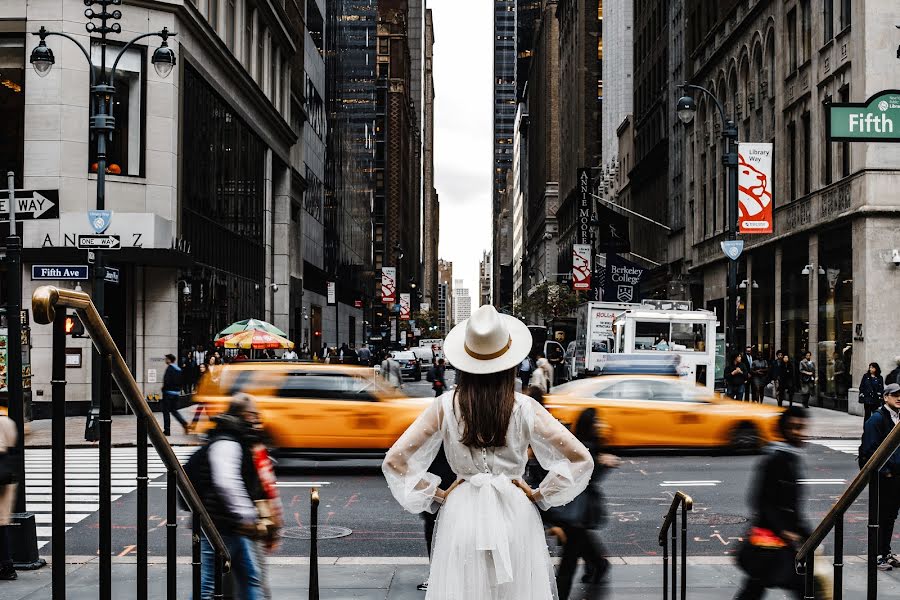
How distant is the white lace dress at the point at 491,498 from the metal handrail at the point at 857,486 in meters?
1.35

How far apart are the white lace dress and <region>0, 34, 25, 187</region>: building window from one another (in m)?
26.4

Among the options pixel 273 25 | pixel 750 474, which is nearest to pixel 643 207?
pixel 273 25

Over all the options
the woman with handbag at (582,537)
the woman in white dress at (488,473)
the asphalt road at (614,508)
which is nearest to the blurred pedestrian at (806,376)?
the asphalt road at (614,508)

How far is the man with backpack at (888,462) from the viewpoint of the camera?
355 inches

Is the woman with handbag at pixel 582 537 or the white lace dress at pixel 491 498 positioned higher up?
the white lace dress at pixel 491 498

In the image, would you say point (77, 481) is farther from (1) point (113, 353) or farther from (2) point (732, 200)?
(2) point (732, 200)

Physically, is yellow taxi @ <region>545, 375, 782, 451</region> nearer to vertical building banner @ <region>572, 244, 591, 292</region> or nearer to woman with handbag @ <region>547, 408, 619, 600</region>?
woman with handbag @ <region>547, 408, 619, 600</region>

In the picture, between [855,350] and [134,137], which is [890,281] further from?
[134,137]

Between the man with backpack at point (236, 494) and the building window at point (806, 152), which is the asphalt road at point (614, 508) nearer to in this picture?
the man with backpack at point (236, 494)

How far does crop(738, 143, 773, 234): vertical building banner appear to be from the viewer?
85.4 ft

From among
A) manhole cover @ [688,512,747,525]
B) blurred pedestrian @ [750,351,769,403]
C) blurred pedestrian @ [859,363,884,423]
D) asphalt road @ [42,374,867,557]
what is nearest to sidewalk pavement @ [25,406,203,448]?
asphalt road @ [42,374,867,557]

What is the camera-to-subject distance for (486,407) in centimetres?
444

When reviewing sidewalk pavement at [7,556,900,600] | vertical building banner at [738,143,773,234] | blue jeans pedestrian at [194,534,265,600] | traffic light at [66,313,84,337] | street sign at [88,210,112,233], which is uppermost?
vertical building banner at [738,143,773,234]

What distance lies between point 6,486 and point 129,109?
23.6 m
